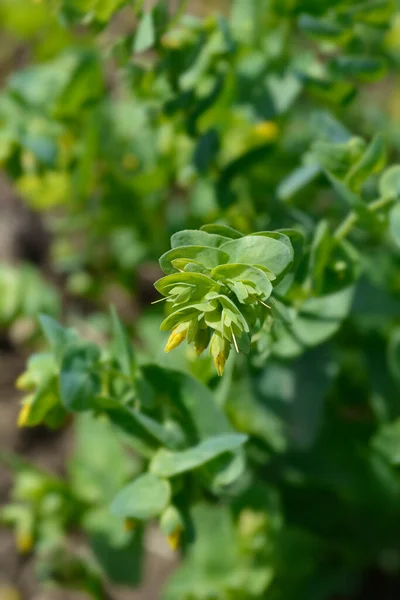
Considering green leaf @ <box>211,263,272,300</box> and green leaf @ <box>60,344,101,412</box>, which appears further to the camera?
green leaf @ <box>60,344,101,412</box>

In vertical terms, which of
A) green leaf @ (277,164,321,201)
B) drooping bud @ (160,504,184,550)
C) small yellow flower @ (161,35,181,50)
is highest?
small yellow flower @ (161,35,181,50)

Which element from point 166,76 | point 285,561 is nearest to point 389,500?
point 285,561

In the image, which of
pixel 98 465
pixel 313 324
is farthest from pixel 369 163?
pixel 98 465

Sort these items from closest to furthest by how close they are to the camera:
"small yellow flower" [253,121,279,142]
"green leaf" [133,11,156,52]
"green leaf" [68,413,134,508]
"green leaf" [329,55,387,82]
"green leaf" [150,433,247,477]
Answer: "green leaf" [150,433,247,477] → "green leaf" [133,11,156,52] → "green leaf" [329,55,387,82] → "green leaf" [68,413,134,508] → "small yellow flower" [253,121,279,142]

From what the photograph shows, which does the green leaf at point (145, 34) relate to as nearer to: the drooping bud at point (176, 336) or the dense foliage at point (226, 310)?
the dense foliage at point (226, 310)

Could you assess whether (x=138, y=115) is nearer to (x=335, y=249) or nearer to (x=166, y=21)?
(x=166, y=21)

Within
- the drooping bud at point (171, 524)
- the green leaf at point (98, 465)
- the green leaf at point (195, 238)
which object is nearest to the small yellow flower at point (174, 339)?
the green leaf at point (195, 238)

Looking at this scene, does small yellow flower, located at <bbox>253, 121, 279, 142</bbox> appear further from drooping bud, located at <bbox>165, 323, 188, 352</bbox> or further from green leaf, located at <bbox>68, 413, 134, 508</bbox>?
drooping bud, located at <bbox>165, 323, 188, 352</bbox>

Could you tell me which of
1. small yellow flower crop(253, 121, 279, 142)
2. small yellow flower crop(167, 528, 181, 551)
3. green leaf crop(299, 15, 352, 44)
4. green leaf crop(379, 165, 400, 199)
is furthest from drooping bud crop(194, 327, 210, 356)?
small yellow flower crop(253, 121, 279, 142)

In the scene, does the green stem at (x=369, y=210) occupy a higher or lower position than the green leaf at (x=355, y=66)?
lower
